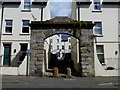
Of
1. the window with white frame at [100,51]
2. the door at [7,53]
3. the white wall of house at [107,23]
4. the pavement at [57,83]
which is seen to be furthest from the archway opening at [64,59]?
the door at [7,53]

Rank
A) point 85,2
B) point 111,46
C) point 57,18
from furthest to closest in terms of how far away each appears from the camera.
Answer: point 85,2 < point 111,46 < point 57,18

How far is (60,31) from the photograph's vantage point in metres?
14.9

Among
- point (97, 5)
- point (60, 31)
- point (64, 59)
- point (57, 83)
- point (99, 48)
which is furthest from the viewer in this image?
point (64, 59)

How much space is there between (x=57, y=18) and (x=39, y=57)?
168 inches

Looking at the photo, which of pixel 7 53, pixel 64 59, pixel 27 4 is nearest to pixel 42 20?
pixel 27 4

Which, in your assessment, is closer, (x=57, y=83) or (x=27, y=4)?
(x=57, y=83)

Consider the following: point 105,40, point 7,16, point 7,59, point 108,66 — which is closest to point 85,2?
point 105,40

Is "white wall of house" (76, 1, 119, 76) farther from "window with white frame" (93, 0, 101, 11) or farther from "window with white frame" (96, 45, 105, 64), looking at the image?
"window with white frame" (93, 0, 101, 11)

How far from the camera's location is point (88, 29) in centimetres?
1505

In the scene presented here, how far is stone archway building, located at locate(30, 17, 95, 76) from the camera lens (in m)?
14.5

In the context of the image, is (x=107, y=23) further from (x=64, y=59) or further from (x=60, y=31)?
(x=64, y=59)

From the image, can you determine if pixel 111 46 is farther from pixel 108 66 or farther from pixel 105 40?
pixel 108 66

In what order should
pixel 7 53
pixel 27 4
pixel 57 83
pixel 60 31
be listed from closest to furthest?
pixel 57 83
pixel 60 31
pixel 7 53
pixel 27 4

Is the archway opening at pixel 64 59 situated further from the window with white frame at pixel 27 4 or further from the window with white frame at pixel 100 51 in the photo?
the window with white frame at pixel 27 4
